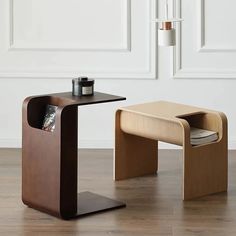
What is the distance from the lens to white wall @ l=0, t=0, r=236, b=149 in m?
5.45

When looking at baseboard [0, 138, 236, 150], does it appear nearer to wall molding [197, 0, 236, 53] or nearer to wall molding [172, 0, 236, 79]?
wall molding [172, 0, 236, 79]

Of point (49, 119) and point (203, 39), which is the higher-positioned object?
point (203, 39)

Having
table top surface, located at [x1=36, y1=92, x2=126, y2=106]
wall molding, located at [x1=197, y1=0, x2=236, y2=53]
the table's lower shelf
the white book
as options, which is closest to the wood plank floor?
the table's lower shelf

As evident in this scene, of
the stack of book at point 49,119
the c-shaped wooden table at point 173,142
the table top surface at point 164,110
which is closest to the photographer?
the stack of book at point 49,119

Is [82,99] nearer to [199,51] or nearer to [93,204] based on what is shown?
[93,204]

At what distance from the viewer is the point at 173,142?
4.40 meters

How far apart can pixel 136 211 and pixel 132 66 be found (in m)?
1.59

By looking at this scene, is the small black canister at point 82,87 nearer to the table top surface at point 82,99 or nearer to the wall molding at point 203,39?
the table top surface at point 82,99

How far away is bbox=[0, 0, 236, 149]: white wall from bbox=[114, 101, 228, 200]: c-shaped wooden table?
29.7 inches

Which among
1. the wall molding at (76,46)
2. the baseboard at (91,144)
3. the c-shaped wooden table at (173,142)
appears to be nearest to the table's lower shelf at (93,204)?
the c-shaped wooden table at (173,142)

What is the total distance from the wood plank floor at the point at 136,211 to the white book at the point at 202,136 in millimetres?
290

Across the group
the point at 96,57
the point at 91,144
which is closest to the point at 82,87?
the point at 96,57

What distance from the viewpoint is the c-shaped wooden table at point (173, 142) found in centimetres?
432

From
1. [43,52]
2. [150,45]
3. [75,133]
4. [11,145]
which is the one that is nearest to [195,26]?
[150,45]
